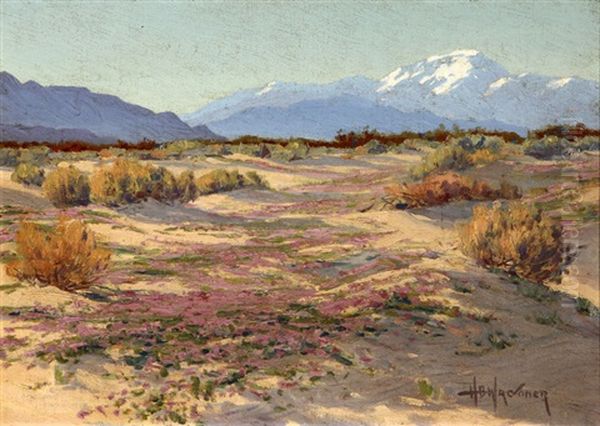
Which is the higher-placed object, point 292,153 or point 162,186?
point 292,153

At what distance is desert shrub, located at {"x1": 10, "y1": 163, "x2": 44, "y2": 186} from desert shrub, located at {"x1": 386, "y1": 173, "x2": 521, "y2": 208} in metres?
7.33

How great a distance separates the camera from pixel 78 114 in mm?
13750

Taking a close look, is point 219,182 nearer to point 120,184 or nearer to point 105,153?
point 120,184

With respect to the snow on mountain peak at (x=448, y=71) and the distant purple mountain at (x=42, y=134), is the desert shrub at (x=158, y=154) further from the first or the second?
the snow on mountain peak at (x=448, y=71)

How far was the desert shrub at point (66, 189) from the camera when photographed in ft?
46.7

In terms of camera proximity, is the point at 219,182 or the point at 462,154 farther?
the point at 219,182

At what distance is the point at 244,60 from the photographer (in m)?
10.6

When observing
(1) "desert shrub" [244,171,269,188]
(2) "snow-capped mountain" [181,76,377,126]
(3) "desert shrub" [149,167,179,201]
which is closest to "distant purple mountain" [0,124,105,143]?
(3) "desert shrub" [149,167,179,201]

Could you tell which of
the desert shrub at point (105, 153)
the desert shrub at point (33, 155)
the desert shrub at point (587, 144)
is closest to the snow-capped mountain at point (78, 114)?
the desert shrub at point (33, 155)

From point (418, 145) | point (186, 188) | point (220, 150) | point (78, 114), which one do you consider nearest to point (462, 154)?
point (418, 145)

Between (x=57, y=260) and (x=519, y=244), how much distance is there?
20.4 feet

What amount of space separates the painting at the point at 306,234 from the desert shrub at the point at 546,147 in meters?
0.15
